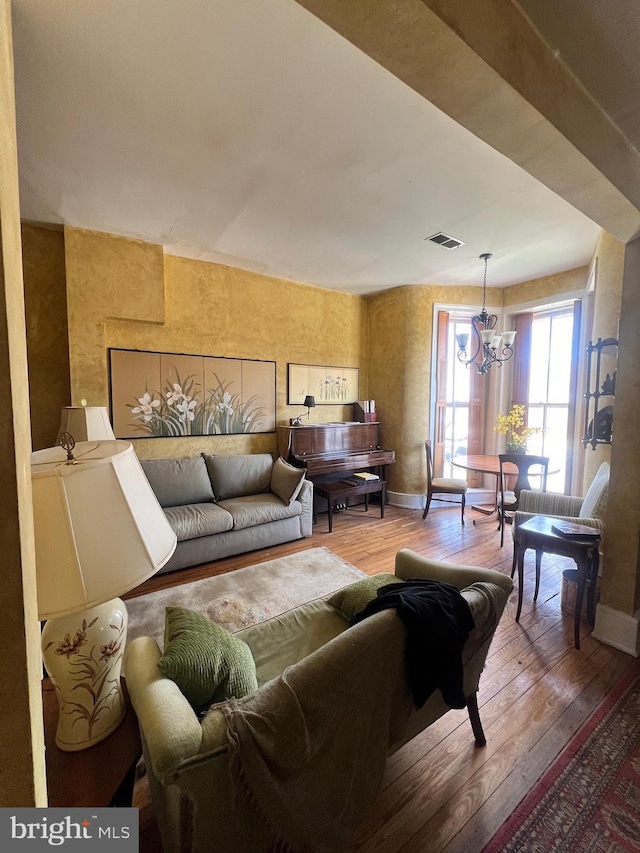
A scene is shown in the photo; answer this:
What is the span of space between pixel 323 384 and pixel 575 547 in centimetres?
346

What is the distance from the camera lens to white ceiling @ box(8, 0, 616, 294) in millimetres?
1438

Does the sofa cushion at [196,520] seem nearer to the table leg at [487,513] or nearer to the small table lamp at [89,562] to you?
the small table lamp at [89,562]

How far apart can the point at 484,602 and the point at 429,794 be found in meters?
0.80

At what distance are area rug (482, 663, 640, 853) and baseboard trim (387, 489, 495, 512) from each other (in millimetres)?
3324

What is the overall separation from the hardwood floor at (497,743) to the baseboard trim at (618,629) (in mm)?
56

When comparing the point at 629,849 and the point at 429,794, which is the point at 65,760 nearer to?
the point at 429,794

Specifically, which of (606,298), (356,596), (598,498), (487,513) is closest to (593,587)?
(598,498)

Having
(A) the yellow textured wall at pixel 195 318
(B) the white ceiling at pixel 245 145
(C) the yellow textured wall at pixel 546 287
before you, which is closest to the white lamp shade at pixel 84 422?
(A) the yellow textured wall at pixel 195 318

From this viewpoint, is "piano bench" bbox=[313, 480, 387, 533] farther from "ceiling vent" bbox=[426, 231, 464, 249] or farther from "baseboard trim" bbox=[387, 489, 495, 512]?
"ceiling vent" bbox=[426, 231, 464, 249]

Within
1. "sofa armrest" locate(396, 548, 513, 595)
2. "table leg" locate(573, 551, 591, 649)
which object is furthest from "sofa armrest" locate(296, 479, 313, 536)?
"table leg" locate(573, 551, 591, 649)

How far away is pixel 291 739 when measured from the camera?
88 cm

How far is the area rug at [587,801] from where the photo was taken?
1231mm

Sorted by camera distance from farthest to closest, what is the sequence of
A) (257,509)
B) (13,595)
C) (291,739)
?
1. (257,509)
2. (291,739)
3. (13,595)

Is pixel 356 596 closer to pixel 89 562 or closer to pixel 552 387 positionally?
pixel 89 562
